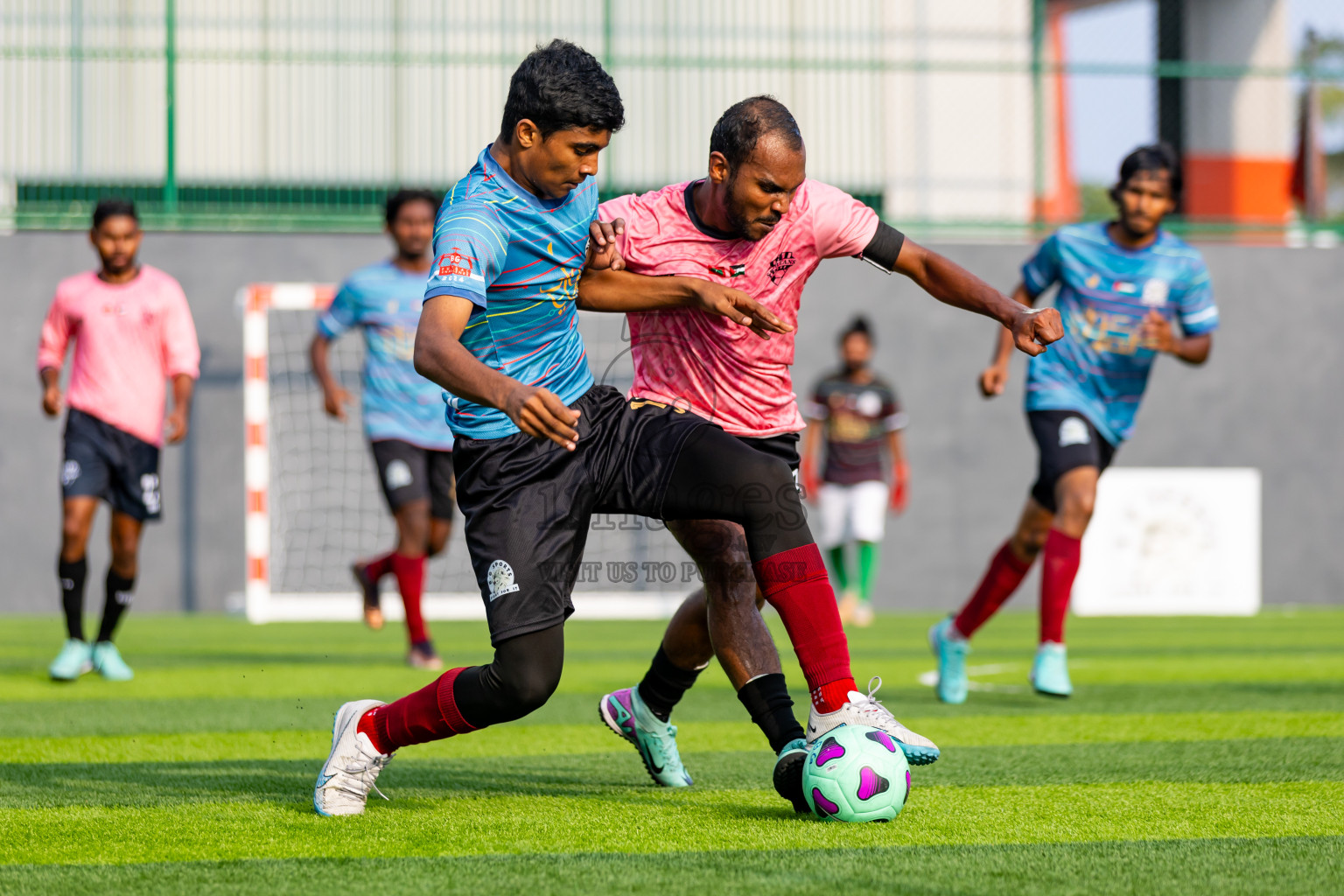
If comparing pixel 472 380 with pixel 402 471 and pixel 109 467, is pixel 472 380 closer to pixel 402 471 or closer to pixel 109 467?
pixel 402 471

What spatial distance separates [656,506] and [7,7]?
11.8m

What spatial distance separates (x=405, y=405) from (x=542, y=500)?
4.30m

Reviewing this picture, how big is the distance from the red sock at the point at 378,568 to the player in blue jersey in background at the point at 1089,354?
329 centimetres

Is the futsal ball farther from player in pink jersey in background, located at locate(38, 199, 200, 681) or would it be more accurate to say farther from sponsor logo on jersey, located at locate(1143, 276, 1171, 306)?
player in pink jersey in background, located at locate(38, 199, 200, 681)

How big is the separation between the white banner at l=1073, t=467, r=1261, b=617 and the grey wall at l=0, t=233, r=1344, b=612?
56 cm

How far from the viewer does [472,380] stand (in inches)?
125

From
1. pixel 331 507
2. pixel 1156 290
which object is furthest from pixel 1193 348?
pixel 331 507

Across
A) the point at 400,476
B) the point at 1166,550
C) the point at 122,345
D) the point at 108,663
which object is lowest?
the point at 1166,550

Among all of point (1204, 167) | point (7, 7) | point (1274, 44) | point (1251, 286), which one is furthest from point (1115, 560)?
point (7, 7)

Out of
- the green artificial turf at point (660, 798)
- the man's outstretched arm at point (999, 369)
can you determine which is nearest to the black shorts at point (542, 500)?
the green artificial turf at point (660, 798)

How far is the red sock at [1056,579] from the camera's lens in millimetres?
6066

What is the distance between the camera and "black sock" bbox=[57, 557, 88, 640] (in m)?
7.23

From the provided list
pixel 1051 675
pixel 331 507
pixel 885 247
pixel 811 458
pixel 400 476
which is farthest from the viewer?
pixel 331 507

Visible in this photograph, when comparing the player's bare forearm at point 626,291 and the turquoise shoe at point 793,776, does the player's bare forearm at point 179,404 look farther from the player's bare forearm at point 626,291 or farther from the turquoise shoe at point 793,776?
the turquoise shoe at point 793,776
